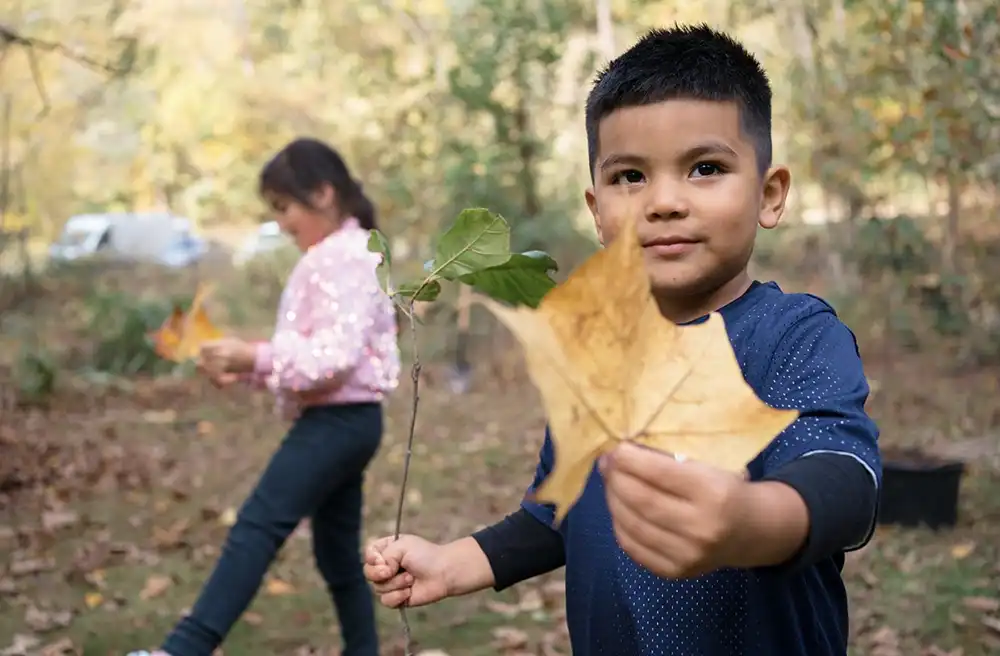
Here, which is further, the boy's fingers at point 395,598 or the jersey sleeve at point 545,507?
the jersey sleeve at point 545,507

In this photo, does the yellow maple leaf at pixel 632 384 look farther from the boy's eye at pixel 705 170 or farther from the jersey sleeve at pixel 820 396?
the boy's eye at pixel 705 170

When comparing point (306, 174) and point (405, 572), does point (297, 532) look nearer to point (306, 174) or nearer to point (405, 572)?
point (306, 174)

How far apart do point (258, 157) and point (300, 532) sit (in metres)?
8.56

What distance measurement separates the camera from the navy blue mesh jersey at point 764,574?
3.22 feet

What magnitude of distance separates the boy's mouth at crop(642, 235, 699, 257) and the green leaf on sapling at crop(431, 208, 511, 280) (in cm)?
18

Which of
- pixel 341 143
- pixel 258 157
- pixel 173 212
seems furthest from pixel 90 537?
pixel 173 212

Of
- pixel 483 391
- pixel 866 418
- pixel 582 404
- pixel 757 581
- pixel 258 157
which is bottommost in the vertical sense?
pixel 483 391

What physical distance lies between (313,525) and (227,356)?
63 cm

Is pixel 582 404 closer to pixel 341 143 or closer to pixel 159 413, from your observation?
pixel 159 413

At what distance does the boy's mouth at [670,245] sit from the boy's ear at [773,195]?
163mm

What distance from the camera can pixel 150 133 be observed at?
14094 millimetres

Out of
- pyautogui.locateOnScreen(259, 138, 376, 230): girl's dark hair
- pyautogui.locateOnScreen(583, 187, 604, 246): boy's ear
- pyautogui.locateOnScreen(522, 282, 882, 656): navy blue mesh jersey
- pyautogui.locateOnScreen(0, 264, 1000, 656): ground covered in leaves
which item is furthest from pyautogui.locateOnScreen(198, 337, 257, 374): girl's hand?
pyautogui.locateOnScreen(522, 282, 882, 656): navy blue mesh jersey

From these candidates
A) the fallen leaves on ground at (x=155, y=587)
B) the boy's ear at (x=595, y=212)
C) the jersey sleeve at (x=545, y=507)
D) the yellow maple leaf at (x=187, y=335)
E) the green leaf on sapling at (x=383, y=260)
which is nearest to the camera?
the green leaf on sapling at (x=383, y=260)

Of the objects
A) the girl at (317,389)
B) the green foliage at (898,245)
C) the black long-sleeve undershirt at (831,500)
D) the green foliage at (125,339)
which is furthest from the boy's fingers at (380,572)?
the green foliage at (898,245)
